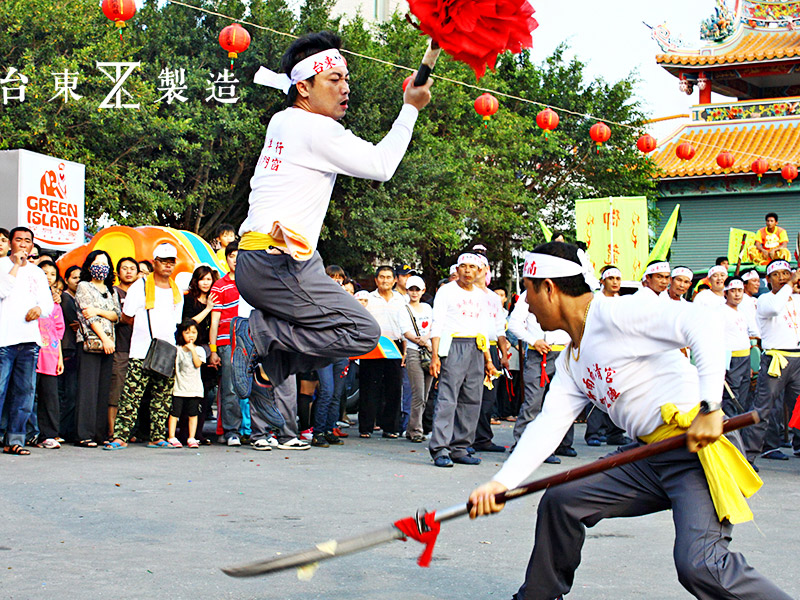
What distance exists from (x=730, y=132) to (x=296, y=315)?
76.6ft

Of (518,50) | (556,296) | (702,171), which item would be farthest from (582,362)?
(702,171)

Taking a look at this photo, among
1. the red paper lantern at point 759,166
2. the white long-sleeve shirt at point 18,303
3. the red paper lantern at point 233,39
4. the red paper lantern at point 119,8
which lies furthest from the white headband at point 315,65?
the red paper lantern at point 759,166

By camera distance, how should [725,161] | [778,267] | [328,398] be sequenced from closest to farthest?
[778,267] < [328,398] < [725,161]

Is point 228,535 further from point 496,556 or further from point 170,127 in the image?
point 170,127

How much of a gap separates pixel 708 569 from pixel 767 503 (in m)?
4.06

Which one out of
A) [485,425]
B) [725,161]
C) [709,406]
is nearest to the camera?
[709,406]

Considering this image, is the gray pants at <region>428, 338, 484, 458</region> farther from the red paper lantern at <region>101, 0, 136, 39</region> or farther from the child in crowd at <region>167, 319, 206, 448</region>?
the red paper lantern at <region>101, 0, 136, 39</region>

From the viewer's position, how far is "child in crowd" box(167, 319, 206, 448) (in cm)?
933

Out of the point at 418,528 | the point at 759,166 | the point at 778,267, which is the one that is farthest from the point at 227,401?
the point at 759,166

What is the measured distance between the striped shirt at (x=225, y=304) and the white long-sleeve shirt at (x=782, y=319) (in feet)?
16.2

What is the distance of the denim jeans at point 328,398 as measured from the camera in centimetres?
991

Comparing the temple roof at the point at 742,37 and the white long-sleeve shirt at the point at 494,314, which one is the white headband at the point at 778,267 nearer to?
the white long-sleeve shirt at the point at 494,314

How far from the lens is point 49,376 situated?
347 inches

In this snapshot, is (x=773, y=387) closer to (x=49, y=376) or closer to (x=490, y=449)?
(x=490, y=449)
